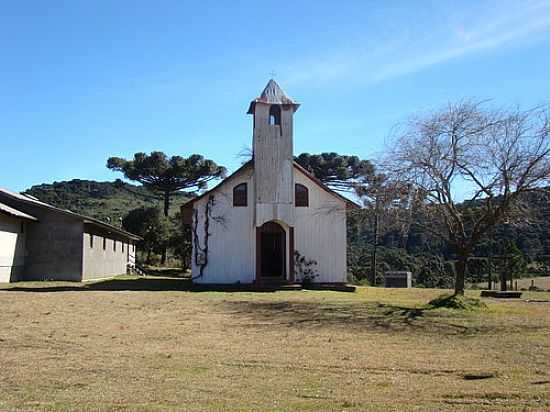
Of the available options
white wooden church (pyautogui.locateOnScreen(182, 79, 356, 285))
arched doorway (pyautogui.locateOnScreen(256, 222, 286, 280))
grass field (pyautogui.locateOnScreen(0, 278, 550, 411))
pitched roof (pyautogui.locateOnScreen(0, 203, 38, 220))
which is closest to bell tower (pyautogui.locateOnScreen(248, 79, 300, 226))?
white wooden church (pyautogui.locateOnScreen(182, 79, 356, 285))

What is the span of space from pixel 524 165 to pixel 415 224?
382cm

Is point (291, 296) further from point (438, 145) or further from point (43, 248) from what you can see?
point (43, 248)

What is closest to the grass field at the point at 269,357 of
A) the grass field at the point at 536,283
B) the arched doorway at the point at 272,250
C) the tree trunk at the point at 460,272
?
the tree trunk at the point at 460,272

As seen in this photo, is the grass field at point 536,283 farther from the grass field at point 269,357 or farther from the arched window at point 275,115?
the arched window at point 275,115

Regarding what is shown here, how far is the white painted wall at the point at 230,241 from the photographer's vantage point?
100 ft

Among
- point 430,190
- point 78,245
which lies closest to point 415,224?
point 430,190

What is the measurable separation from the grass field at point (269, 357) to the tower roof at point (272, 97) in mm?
12723

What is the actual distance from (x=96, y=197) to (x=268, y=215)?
2289 inches

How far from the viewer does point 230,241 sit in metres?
30.6

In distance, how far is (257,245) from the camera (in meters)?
30.0

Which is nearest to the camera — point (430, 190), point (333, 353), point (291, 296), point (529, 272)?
point (333, 353)

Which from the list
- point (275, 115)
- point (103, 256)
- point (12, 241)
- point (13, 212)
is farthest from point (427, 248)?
point (13, 212)

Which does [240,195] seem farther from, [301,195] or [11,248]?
[11,248]

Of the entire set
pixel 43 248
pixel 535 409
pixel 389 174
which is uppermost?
pixel 389 174
